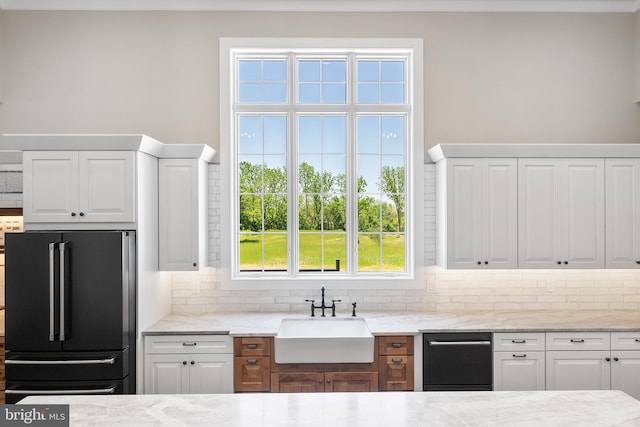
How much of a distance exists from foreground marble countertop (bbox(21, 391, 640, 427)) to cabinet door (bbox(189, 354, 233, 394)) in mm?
1539

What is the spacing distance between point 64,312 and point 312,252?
2.20 m

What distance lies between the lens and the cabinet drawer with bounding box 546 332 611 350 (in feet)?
12.8

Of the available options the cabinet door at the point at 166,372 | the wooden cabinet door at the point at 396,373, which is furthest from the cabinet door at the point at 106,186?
the wooden cabinet door at the point at 396,373

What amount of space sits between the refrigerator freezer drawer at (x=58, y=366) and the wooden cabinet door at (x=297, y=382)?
1.21 meters

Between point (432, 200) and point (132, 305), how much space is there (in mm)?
2777

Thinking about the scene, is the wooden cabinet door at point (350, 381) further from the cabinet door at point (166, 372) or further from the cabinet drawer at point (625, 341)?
the cabinet drawer at point (625, 341)

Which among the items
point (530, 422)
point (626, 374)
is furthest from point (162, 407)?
point (626, 374)

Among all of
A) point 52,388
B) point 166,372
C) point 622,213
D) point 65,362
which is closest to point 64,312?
point 65,362

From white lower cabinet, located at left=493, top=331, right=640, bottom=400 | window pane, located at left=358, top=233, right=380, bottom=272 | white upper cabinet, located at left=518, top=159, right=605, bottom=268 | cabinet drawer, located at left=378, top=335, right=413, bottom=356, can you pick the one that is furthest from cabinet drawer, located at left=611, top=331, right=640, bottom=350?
window pane, located at left=358, top=233, right=380, bottom=272

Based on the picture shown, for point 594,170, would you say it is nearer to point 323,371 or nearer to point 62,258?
point 323,371

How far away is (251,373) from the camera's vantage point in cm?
383

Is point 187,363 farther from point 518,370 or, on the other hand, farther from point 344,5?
point 344,5

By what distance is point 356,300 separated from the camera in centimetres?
466

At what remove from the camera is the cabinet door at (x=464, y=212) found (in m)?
4.26
